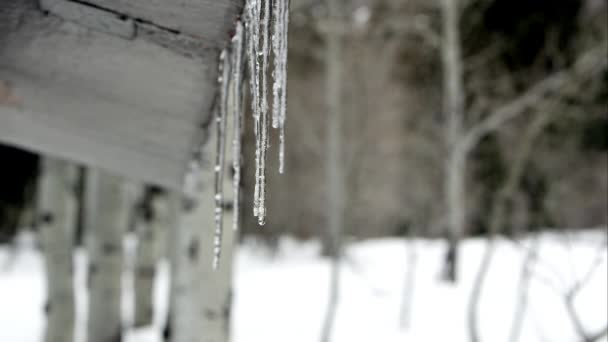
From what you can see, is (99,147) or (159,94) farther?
(99,147)

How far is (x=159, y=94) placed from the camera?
7.88 feet

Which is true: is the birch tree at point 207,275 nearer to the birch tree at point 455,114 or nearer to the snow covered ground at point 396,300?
the snow covered ground at point 396,300

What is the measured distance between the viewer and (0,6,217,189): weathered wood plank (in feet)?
6.57

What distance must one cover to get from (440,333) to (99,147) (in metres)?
3.57

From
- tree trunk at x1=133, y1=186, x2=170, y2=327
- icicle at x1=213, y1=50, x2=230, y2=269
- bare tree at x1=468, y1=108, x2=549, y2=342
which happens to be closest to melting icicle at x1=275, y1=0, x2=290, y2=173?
icicle at x1=213, y1=50, x2=230, y2=269

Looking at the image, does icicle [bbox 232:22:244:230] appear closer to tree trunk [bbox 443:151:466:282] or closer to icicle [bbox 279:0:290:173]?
icicle [bbox 279:0:290:173]

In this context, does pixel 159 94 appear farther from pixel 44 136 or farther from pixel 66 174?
pixel 66 174

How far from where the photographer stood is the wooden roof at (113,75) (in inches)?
69.0

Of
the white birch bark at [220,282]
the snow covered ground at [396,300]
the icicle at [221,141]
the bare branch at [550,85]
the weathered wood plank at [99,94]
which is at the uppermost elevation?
the bare branch at [550,85]

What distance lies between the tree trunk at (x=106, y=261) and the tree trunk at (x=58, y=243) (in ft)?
0.70

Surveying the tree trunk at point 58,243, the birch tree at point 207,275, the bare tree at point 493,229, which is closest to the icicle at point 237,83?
the birch tree at point 207,275

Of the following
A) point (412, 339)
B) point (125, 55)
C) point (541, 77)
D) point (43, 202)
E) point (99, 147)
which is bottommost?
point (412, 339)

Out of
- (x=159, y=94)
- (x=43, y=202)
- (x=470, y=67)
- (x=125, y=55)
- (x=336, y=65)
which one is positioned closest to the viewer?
(x=125, y=55)

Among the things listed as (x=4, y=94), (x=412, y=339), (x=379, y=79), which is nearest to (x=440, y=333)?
(x=412, y=339)
